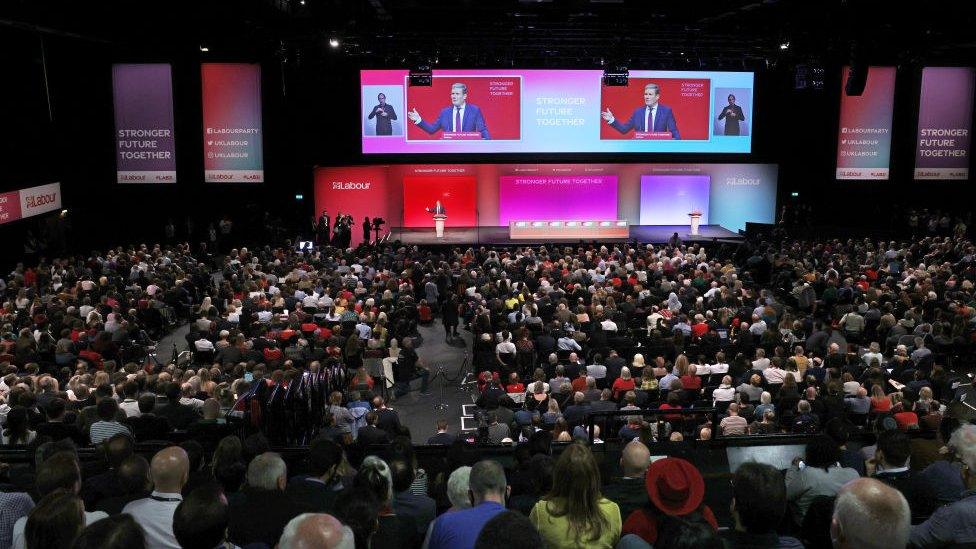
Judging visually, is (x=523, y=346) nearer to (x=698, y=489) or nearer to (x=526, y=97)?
(x=698, y=489)

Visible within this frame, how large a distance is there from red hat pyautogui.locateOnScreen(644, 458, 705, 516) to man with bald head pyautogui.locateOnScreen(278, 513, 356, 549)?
139 cm

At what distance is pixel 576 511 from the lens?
363 cm

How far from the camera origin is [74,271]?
1720 centimetres

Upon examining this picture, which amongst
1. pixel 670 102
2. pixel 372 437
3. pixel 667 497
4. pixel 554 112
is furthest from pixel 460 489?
pixel 670 102

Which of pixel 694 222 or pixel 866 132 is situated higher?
pixel 866 132

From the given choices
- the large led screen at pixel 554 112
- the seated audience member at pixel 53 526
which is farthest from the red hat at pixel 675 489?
the large led screen at pixel 554 112

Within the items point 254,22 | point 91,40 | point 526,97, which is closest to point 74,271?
point 254,22

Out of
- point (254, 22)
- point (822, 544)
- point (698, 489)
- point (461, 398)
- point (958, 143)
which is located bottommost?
point (461, 398)

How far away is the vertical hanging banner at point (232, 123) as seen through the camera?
2423 centimetres

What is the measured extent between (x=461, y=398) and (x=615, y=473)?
290 inches

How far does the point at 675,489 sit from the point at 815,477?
2071 mm

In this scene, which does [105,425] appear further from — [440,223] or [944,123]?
[944,123]

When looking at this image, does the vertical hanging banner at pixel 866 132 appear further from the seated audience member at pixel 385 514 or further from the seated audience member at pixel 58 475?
the seated audience member at pixel 58 475

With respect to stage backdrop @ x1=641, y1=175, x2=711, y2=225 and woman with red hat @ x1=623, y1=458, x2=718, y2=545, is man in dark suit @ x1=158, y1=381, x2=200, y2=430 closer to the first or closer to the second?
woman with red hat @ x1=623, y1=458, x2=718, y2=545
